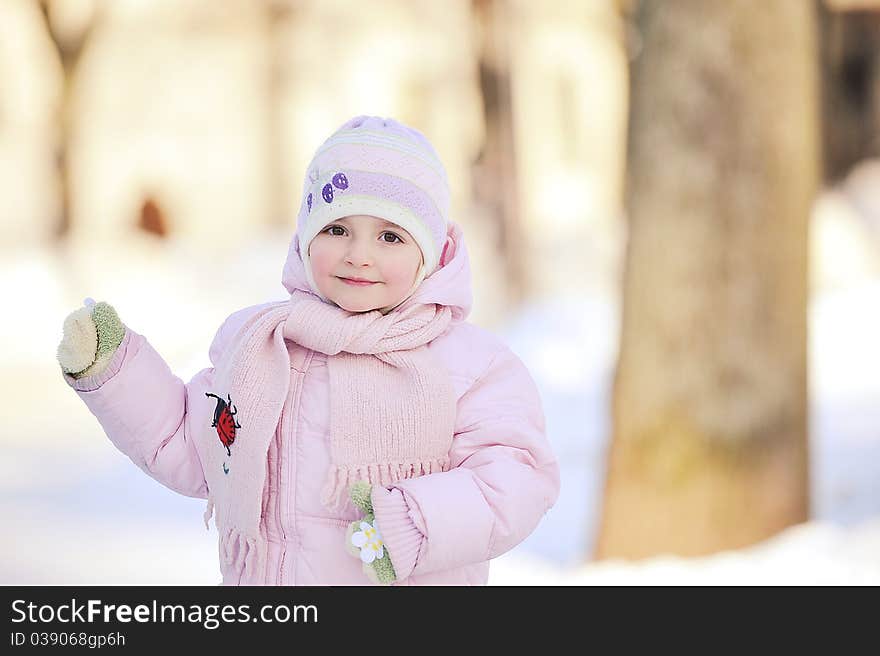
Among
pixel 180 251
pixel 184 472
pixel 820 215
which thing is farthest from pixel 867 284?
pixel 184 472

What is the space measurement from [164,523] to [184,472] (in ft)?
11.8

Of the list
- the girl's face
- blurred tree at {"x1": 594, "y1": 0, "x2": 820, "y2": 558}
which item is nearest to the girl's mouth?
the girl's face

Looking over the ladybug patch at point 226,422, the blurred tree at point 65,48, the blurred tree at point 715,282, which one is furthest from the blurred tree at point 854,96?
the ladybug patch at point 226,422

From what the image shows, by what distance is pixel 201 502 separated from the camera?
6.64 meters

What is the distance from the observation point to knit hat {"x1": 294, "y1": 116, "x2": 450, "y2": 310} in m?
1.99

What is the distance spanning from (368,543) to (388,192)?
62 centimetres

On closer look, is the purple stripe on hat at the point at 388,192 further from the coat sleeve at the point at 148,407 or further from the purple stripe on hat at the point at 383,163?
the coat sleeve at the point at 148,407

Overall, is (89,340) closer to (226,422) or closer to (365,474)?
(226,422)

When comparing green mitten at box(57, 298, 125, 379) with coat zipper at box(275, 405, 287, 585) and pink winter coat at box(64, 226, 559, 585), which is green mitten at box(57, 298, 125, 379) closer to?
pink winter coat at box(64, 226, 559, 585)

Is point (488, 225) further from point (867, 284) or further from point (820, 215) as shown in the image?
point (820, 215)

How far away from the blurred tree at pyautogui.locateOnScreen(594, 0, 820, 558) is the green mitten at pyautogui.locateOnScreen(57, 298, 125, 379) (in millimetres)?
3008

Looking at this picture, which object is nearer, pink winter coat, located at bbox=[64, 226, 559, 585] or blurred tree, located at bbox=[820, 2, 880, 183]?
pink winter coat, located at bbox=[64, 226, 559, 585]

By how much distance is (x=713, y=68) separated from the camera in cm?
460

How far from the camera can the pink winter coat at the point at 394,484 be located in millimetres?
1855
